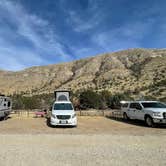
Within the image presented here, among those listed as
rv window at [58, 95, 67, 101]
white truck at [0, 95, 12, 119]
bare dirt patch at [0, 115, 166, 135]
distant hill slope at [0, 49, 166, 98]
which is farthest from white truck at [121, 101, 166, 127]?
distant hill slope at [0, 49, 166, 98]

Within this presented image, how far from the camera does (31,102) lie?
124 feet

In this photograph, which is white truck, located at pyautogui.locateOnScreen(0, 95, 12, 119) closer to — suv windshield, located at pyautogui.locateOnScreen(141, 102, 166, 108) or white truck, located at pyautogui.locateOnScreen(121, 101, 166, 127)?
white truck, located at pyautogui.locateOnScreen(121, 101, 166, 127)

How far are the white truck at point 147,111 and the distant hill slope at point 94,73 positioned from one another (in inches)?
1683

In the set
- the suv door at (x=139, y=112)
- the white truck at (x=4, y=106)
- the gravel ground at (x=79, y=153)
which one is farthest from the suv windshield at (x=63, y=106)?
the gravel ground at (x=79, y=153)

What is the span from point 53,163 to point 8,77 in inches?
4156

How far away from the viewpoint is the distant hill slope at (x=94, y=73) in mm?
70481

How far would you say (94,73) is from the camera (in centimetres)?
8994

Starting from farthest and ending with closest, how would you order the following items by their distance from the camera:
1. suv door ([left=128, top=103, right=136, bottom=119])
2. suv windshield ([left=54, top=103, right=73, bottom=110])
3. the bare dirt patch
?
1. suv door ([left=128, top=103, right=136, bottom=119])
2. suv windshield ([left=54, top=103, right=73, bottom=110])
3. the bare dirt patch

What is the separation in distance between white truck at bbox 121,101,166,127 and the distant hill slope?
140ft

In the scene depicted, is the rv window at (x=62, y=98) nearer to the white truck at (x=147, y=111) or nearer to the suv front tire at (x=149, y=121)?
the white truck at (x=147, y=111)

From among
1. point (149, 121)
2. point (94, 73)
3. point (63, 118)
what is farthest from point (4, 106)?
point (94, 73)

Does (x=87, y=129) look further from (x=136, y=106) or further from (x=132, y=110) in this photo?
(x=132, y=110)

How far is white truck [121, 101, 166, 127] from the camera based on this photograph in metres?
14.8

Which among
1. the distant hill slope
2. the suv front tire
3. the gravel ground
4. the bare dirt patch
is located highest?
the distant hill slope
